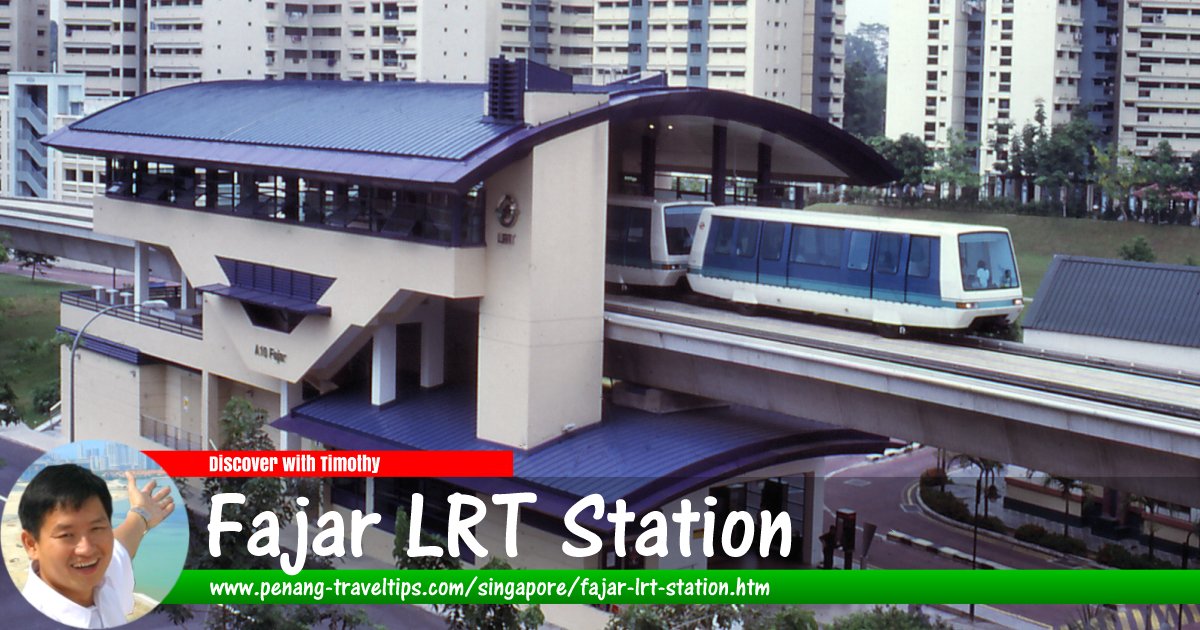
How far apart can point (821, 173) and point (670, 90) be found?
27.3 feet

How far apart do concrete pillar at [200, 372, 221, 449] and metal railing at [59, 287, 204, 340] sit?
1.20m

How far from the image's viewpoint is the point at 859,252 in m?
31.7

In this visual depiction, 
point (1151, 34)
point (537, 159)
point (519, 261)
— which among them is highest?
point (1151, 34)

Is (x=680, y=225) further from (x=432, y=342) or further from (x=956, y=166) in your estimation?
(x=956, y=166)

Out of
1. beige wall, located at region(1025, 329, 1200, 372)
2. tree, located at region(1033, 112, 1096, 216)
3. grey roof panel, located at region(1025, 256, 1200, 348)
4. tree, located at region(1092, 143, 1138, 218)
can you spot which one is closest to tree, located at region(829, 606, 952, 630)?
beige wall, located at region(1025, 329, 1200, 372)

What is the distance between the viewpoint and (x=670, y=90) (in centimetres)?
3412

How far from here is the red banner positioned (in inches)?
691

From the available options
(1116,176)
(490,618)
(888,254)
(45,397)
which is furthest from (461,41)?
(490,618)

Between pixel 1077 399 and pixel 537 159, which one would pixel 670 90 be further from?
pixel 1077 399

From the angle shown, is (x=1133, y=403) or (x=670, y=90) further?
(x=670, y=90)

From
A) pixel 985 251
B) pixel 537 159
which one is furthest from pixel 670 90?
pixel 985 251

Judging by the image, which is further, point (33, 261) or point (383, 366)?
point (33, 261)

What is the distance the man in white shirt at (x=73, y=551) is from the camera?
10.0 m

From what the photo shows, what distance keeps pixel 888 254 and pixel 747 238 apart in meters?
3.96
